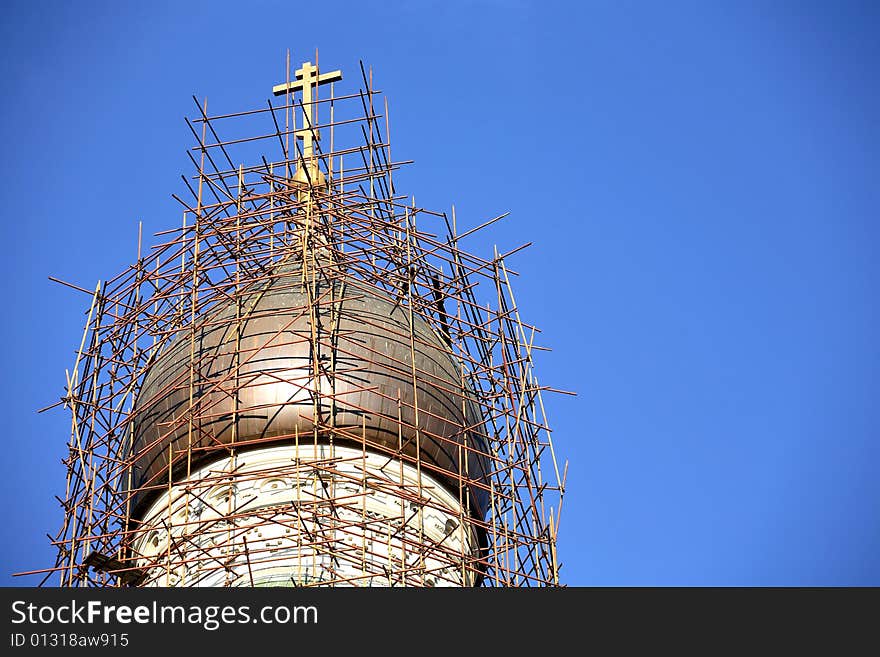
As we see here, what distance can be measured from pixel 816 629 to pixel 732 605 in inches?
34.6

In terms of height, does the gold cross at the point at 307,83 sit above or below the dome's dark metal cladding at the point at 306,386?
above

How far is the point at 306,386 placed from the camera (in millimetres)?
22078

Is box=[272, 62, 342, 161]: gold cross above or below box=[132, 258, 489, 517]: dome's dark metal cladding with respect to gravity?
above

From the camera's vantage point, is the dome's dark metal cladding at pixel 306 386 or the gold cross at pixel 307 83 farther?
the gold cross at pixel 307 83

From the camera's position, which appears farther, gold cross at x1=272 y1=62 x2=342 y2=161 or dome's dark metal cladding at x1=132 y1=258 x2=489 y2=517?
gold cross at x1=272 y1=62 x2=342 y2=161

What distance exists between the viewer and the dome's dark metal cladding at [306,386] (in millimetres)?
22094

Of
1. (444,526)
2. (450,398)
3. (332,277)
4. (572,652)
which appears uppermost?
(332,277)

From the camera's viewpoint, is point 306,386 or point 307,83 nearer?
point 306,386

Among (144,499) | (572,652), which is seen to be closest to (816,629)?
(572,652)

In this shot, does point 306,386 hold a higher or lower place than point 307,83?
lower

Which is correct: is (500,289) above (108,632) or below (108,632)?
above

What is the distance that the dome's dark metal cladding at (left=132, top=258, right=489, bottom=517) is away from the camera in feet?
72.5

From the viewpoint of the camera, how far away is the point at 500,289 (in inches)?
1006

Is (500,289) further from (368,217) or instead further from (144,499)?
(144,499)
